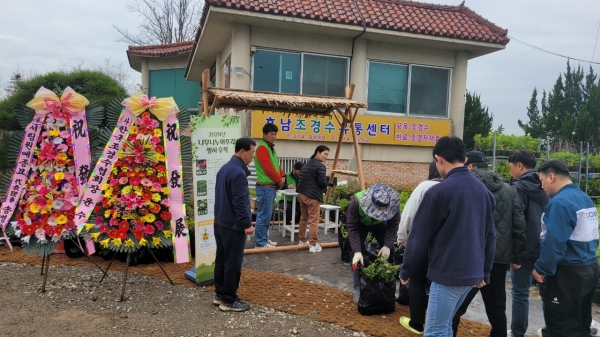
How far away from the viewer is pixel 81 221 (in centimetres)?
489

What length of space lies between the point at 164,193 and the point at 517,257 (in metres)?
3.78

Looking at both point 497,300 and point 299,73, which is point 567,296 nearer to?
point 497,300

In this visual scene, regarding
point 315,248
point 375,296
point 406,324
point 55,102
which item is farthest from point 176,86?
point 406,324

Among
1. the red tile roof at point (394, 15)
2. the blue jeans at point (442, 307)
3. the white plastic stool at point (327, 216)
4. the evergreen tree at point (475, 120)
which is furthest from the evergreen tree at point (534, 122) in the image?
the blue jeans at point (442, 307)

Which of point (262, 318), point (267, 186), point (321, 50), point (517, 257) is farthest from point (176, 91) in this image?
point (517, 257)

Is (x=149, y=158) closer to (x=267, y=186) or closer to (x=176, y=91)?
(x=267, y=186)

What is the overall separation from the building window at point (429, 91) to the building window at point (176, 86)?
32.5ft

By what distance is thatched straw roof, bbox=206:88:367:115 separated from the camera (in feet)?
20.4

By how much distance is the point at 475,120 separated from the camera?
2547cm

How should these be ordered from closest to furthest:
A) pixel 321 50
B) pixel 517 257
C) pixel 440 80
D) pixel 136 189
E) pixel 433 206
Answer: pixel 433 206 < pixel 517 257 < pixel 136 189 < pixel 321 50 < pixel 440 80

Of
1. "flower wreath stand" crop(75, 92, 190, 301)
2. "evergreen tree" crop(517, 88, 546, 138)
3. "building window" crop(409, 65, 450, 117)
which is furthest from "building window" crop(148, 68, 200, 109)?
"evergreen tree" crop(517, 88, 546, 138)

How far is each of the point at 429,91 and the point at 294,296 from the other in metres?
9.63

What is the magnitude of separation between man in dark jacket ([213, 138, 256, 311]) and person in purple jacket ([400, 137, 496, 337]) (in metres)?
1.90

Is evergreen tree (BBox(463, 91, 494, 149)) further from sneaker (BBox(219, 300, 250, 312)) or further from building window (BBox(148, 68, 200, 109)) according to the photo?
sneaker (BBox(219, 300, 250, 312))
